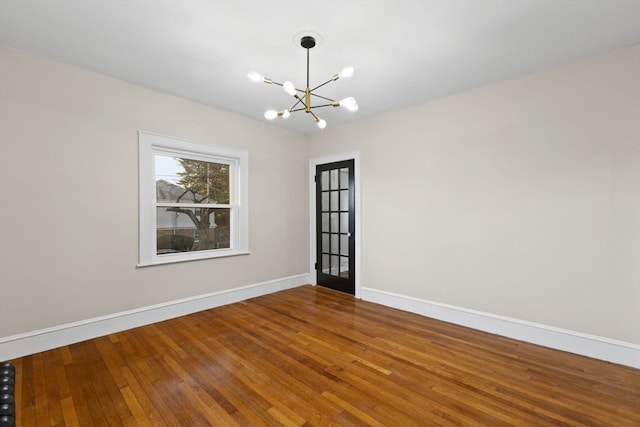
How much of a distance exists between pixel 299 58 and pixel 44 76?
2.42 meters

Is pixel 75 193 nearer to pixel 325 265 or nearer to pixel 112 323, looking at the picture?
pixel 112 323

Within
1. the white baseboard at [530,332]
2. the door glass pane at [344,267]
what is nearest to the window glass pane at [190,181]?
the door glass pane at [344,267]

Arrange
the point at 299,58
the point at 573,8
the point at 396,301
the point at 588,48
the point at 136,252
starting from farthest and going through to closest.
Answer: the point at 396,301, the point at 136,252, the point at 299,58, the point at 588,48, the point at 573,8

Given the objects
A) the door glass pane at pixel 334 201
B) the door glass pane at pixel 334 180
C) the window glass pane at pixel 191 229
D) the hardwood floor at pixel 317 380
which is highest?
the door glass pane at pixel 334 180

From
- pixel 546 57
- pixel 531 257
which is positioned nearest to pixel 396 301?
pixel 531 257

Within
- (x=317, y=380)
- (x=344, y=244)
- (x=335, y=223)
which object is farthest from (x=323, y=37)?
(x=344, y=244)

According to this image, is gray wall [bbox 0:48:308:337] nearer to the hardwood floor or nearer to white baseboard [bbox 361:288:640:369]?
the hardwood floor

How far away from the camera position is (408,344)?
282cm

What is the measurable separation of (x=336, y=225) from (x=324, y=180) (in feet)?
2.74

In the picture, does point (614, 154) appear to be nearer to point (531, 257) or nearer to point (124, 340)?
point (531, 257)

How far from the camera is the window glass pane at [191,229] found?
354 centimetres

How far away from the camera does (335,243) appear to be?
188 inches

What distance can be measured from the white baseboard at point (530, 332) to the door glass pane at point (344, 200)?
1519mm

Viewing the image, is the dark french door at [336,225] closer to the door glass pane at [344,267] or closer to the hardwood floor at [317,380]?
the door glass pane at [344,267]
